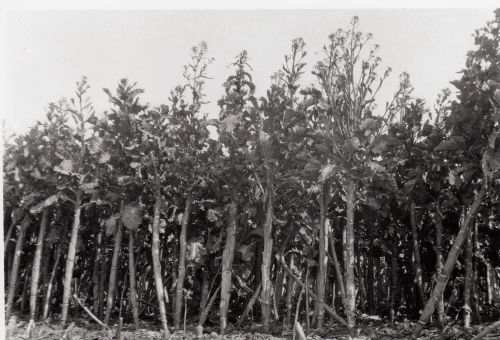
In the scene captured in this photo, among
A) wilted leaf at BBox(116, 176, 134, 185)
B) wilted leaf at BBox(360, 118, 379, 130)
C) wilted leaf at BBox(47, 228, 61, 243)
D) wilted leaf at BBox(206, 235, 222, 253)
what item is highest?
wilted leaf at BBox(360, 118, 379, 130)

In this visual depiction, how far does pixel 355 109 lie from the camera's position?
8.80m

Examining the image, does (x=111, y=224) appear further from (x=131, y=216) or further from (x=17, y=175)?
(x=17, y=175)

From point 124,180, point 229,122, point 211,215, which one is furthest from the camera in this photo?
point 124,180

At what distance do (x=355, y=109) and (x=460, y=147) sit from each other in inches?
83.4

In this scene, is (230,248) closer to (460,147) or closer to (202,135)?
(202,135)

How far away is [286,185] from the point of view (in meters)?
10.2

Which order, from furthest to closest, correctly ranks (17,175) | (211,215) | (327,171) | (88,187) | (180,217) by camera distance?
(17,175), (180,217), (88,187), (211,215), (327,171)

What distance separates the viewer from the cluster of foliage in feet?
28.4

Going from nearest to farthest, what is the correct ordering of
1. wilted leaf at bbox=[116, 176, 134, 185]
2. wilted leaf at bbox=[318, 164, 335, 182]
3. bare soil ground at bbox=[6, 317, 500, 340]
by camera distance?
wilted leaf at bbox=[318, 164, 335, 182], bare soil ground at bbox=[6, 317, 500, 340], wilted leaf at bbox=[116, 176, 134, 185]

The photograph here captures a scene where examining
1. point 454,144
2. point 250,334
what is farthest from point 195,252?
point 454,144

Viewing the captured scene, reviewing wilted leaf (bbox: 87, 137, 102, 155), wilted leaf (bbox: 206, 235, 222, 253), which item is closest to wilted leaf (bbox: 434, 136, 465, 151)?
wilted leaf (bbox: 206, 235, 222, 253)

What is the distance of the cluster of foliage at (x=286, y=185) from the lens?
8664 millimetres

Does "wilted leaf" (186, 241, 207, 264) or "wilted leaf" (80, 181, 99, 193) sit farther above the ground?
"wilted leaf" (80, 181, 99, 193)

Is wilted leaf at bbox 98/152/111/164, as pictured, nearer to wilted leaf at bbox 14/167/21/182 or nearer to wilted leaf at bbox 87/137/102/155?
wilted leaf at bbox 87/137/102/155
